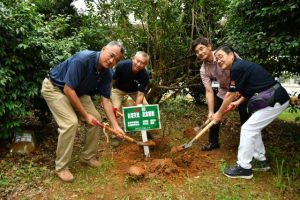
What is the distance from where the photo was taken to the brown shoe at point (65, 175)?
4.42 meters

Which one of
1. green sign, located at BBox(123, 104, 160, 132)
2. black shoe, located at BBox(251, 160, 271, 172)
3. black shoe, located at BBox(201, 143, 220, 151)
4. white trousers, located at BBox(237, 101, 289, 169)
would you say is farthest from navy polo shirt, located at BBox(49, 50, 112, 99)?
black shoe, located at BBox(251, 160, 271, 172)

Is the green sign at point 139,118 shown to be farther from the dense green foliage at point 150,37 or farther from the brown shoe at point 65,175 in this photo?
the dense green foliage at point 150,37

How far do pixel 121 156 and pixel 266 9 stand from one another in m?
3.07

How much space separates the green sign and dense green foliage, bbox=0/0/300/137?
4.68 ft

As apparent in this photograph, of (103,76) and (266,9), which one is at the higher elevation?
(266,9)

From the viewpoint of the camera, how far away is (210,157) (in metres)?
5.09

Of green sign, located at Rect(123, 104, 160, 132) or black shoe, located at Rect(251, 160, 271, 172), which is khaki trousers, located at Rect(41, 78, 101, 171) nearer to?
green sign, located at Rect(123, 104, 160, 132)

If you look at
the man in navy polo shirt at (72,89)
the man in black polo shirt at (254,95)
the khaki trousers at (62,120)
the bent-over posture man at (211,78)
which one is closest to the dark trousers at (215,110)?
the bent-over posture man at (211,78)

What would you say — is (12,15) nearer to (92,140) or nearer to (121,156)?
(92,140)

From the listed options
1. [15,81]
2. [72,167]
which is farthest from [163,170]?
[15,81]

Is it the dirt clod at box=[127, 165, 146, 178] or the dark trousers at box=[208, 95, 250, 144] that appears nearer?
the dirt clod at box=[127, 165, 146, 178]

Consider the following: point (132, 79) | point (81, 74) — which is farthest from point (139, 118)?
point (81, 74)

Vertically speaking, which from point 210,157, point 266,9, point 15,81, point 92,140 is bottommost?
point 210,157

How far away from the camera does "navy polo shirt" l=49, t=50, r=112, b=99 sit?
4234 mm
